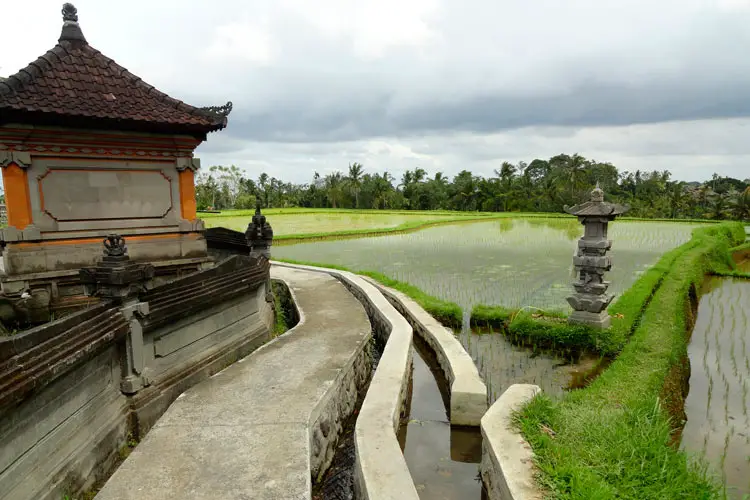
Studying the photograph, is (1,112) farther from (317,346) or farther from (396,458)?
(396,458)

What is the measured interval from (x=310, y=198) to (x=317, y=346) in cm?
6182

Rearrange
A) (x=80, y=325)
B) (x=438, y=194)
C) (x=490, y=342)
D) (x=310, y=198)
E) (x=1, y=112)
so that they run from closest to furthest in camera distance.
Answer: (x=80, y=325) < (x=1, y=112) < (x=490, y=342) < (x=438, y=194) < (x=310, y=198)

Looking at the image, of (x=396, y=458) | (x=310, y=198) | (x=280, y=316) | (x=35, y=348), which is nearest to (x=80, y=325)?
(x=35, y=348)

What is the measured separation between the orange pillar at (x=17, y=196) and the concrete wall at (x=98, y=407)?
2.84 meters

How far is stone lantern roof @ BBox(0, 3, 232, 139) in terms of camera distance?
5457mm

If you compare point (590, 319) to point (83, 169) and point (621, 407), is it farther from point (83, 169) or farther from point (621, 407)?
point (83, 169)

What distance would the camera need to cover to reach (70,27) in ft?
21.5

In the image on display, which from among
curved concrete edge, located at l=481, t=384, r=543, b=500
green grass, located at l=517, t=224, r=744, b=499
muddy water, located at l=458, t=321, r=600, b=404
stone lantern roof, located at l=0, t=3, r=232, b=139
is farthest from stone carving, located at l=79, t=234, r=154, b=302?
muddy water, located at l=458, t=321, r=600, b=404

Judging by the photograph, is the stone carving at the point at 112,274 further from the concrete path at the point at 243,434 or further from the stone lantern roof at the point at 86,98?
the stone lantern roof at the point at 86,98

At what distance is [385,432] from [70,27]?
7529mm

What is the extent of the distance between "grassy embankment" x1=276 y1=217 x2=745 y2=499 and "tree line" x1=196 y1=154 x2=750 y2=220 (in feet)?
127

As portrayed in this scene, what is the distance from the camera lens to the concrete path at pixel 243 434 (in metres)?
3.43

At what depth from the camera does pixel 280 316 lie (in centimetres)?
1008

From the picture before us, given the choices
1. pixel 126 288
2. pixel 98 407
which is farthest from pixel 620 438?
pixel 126 288
